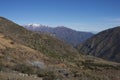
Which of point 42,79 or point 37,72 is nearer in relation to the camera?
point 42,79

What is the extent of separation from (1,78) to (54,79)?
13.2ft

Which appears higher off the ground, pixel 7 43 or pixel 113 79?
pixel 7 43

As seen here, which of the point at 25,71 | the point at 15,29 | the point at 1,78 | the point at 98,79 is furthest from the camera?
the point at 15,29

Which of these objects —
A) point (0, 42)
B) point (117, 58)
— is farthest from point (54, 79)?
point (117, 58)

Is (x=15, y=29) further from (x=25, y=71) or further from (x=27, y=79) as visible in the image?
(x=27, y=79)

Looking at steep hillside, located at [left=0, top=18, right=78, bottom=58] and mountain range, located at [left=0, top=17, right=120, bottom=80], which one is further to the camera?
steep hillside, located at [left=0, top=18, right=78, bottom=58]

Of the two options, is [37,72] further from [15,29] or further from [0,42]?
[15,29]

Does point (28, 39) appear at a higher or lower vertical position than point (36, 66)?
higher

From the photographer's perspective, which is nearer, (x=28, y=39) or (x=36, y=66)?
(x=36, y=66)

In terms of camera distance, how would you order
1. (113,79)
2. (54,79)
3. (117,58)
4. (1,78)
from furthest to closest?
(117,58)
(113,79)
(54,79)
(1,78)

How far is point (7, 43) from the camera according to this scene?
43438 millimetres

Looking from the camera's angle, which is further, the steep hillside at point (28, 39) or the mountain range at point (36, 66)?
the steep hillside at point (28, 39)

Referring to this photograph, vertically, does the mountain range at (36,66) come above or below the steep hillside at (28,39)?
below

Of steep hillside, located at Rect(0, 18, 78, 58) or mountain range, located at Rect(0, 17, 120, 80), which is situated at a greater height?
steep hillside, located at Rect(0, 18, 78, 58)
